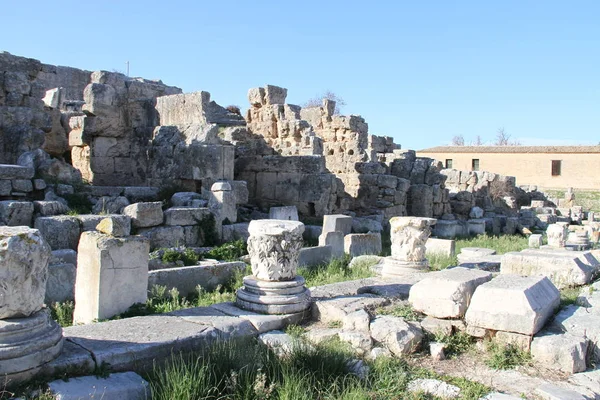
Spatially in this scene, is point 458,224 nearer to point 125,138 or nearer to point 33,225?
point 125,138

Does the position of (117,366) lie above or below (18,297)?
below

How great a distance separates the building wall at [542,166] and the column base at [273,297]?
40274 millimetres

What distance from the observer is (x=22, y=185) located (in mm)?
9836

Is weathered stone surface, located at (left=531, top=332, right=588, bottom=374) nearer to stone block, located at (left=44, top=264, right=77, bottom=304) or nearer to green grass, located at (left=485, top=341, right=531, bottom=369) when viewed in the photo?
green grass, located at (left=485, top=341, right=531, bottom=369)

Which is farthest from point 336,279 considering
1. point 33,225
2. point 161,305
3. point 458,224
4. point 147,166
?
point 458,224

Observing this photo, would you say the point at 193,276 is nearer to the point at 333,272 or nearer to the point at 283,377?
the point at 333,272

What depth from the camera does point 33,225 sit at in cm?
892

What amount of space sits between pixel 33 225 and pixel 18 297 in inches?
228

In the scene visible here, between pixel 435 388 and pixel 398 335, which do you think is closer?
pixel 435 388

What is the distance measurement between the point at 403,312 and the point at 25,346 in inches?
145

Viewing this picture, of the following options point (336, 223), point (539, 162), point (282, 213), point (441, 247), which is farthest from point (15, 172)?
point (539, 162)

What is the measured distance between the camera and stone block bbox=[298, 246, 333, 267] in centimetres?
960

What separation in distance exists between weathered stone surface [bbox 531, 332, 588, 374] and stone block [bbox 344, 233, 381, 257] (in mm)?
6262

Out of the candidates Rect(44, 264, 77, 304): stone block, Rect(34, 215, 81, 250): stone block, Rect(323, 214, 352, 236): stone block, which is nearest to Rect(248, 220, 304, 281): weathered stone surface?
Rect(44, 264, 77, 304): stone block
